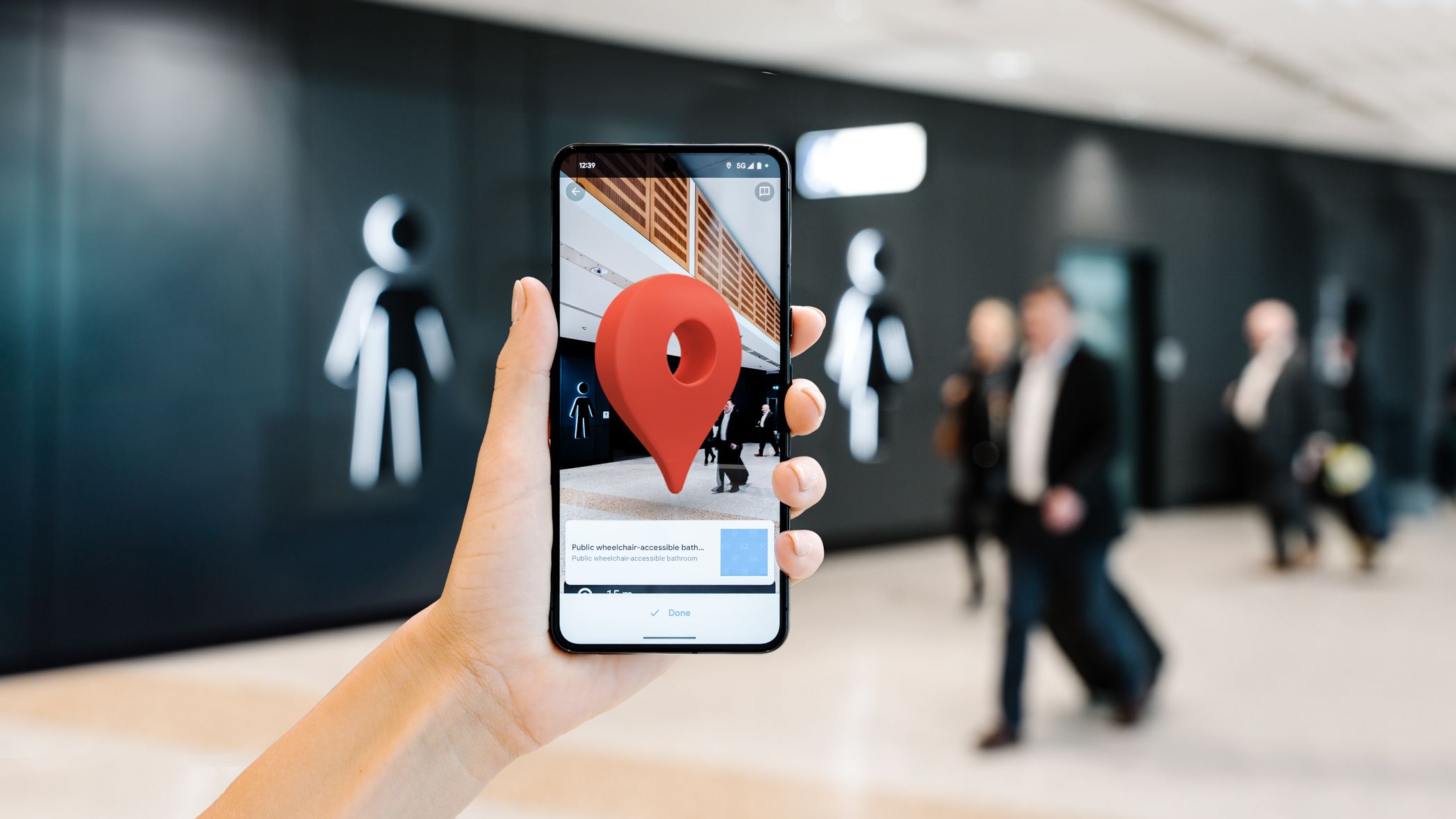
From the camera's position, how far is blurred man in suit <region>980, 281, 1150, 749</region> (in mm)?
2709

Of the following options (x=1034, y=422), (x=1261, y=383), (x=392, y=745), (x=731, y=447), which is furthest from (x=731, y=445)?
(x=1261, y=383)

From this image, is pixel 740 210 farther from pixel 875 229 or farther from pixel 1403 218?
pixel 1403 218

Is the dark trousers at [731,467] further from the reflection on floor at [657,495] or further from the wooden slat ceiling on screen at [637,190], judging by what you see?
the wooden slat ceiling on screen at [637,190]

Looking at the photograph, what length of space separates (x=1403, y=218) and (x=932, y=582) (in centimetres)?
467

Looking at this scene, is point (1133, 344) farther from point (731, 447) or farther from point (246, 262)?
point (731, 447)

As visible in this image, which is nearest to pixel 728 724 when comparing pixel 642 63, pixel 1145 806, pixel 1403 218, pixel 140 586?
pixel 1145 806

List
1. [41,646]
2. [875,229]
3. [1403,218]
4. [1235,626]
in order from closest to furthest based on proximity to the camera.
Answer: [41,646], [1235,626], [875,229], [1403,218]

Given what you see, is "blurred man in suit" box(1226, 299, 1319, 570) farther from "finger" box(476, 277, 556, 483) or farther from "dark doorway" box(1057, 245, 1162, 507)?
"finger" box(476, 277, 556, 483)

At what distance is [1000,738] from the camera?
2803 mm

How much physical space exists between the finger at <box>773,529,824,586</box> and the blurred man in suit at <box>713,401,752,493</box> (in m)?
0.07

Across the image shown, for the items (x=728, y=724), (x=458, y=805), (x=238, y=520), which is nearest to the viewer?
(x=458, y=805)

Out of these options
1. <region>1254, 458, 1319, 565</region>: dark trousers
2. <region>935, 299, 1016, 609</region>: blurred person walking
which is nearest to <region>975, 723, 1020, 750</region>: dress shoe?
<region>935, 299, 1016, 609</region>: blurred person walking

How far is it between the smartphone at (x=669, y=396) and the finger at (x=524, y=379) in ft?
0.07

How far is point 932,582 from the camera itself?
5.16 meters
